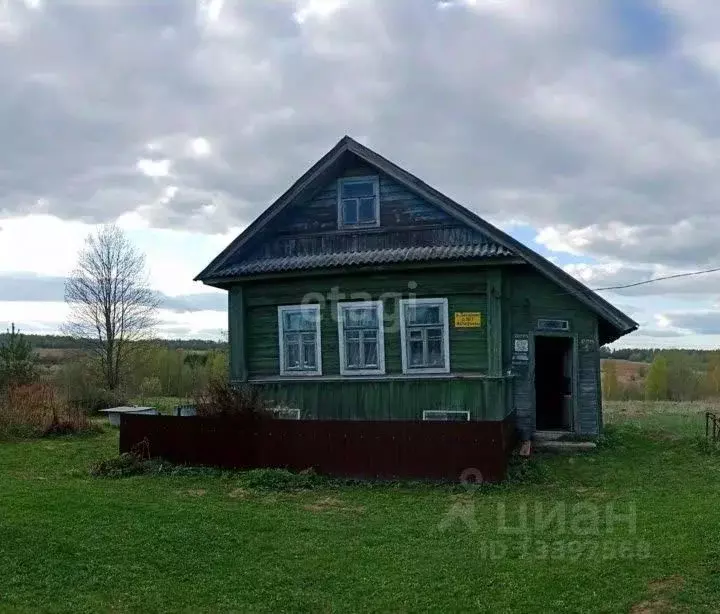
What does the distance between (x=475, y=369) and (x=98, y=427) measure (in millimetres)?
12425

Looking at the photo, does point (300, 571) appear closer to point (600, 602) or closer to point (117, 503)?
point (600, 602)

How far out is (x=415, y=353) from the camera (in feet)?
48.8

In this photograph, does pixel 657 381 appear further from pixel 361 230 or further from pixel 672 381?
pixel 361 230

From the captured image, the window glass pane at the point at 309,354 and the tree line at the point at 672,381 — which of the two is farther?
the tree line at the point at 672,381

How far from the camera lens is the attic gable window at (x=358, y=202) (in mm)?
15609

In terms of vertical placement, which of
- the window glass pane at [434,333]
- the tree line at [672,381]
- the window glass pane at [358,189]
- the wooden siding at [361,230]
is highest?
the window glass pane at [358,189]

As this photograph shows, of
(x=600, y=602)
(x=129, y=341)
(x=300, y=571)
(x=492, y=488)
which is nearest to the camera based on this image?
(x=600, y=602)

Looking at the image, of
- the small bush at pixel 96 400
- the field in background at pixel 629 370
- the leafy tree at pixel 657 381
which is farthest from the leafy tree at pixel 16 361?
the field in background at pixel 629 370

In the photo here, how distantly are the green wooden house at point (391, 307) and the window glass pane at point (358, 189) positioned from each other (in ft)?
0.10

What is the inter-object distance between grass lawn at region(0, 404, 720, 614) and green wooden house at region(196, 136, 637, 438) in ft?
10.6

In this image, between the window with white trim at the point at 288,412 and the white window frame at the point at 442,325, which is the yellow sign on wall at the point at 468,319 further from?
the window with white trim at the point at 288,412

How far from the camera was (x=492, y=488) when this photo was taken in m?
11.2

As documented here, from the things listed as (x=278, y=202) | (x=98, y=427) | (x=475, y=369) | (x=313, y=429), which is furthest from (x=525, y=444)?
(x=98, y=427)

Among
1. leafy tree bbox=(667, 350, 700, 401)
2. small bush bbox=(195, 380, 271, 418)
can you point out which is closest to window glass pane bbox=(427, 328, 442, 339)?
small bush bbox=(195, 380, 271, 418)
